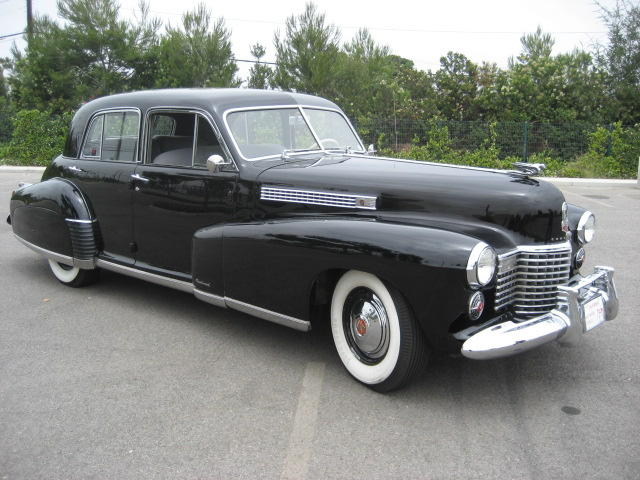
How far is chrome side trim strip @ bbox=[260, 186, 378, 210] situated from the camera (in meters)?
3.93

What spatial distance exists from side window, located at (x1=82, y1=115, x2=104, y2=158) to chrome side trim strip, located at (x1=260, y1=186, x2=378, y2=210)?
209 cm

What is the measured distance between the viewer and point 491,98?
61.7ft

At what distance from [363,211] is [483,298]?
101 centimetres

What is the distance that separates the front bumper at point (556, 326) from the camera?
316 cm

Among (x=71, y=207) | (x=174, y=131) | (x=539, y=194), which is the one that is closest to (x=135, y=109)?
(x=174, y=131)

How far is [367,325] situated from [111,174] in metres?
2.83

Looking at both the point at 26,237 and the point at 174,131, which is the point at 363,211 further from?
the point at 26,237

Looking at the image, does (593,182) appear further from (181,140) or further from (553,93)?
(181,140)

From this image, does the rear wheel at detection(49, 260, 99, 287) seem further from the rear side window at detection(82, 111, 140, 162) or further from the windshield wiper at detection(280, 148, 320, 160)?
the windshield wiper at detection(280, 148, 320, 160)

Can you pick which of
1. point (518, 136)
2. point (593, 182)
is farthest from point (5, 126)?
point (593, 182)

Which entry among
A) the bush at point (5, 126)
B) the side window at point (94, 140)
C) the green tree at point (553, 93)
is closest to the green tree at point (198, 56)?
the bush at point (5, 126)

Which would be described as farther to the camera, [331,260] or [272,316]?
[272,316]

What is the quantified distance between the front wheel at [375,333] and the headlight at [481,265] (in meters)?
0.42

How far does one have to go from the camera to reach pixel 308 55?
22.3m
